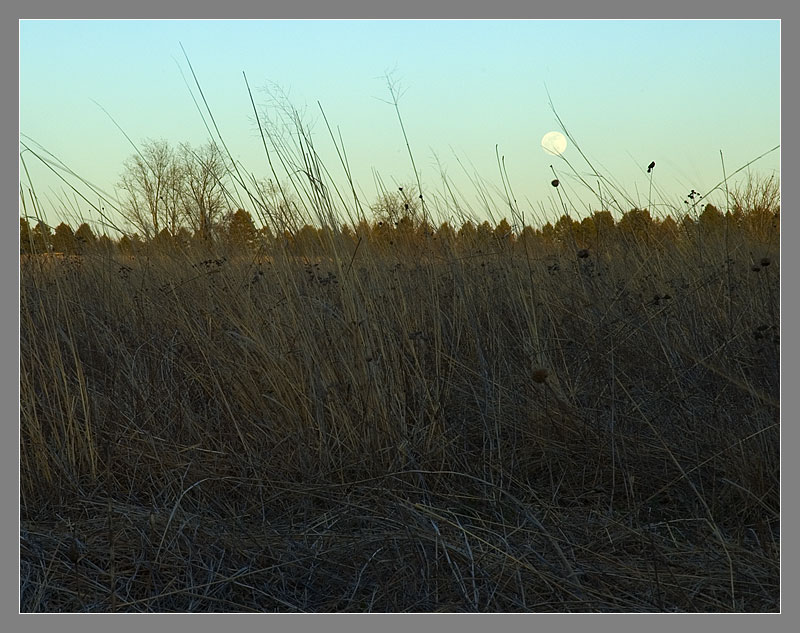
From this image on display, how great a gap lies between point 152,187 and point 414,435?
131 cm

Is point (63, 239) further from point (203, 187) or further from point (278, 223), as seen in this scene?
point (278, 223)

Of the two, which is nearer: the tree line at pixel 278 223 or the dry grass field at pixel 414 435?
the dry grass field at pixel 414 435

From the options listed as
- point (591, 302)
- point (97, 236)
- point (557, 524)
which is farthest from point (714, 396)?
point (97, 236)

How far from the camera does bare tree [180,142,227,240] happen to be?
219 cm

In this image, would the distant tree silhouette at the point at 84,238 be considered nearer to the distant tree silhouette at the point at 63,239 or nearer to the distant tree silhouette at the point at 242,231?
the distant tree silhouette at the point at 63,239

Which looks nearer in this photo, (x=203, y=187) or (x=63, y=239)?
(x=203, y=187)

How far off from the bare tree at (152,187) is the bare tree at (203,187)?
41 mm

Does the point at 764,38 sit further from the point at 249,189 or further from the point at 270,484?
the point at 270,484

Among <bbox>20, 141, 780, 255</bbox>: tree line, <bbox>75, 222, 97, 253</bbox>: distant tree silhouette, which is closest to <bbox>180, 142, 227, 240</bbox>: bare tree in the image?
<bbox>20, 141, 780, 255</bbox>: tree line

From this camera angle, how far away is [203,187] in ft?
7.73

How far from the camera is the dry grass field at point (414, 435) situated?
1.60 metres

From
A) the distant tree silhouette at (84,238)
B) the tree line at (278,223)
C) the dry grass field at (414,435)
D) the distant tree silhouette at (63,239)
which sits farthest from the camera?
the distant tree silhouette at (84,238)

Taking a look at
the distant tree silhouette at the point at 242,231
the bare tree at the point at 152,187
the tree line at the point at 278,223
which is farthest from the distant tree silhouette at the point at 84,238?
the distant tree silhouette at the point at 242,231

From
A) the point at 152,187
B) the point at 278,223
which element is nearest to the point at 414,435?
the point at 278,223
